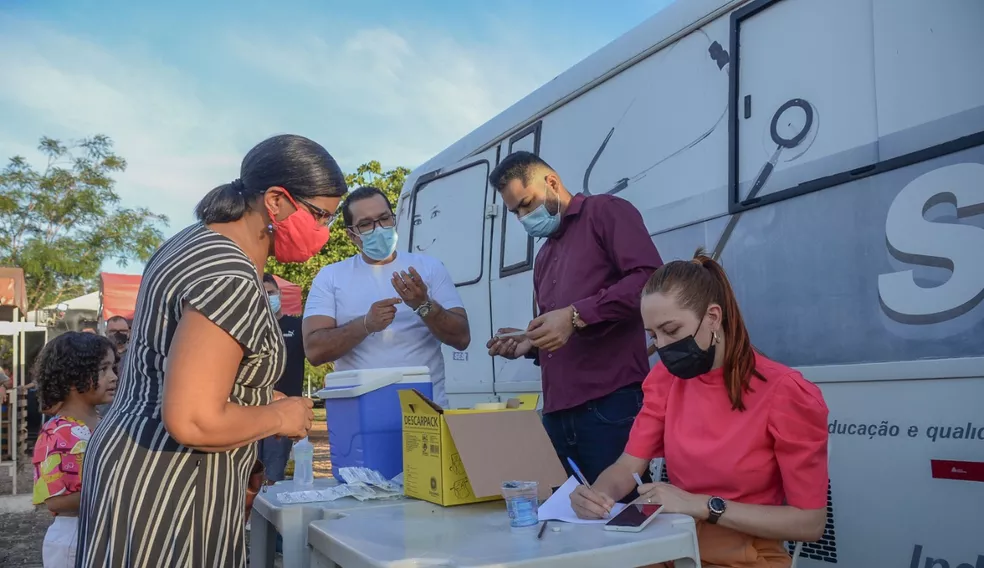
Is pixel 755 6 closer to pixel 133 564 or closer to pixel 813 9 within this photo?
pixel 813 9

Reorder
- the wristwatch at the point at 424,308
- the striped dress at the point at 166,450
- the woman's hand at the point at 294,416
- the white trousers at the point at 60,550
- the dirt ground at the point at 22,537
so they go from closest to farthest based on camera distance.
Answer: the striped dress at the point at 166,450
the woman's hand at the point at 294,416
the white trousers at the point at 60,550
the wristwatch at the point at 424,308
the dirt ground at the point at 22,537

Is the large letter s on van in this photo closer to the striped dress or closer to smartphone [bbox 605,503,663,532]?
smartphone [bbox 605,503,663,532]

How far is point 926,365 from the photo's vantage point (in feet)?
6.68

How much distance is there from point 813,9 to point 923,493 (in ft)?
4.97

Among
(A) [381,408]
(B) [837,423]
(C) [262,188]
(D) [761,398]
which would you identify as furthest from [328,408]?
(B) [837,423]

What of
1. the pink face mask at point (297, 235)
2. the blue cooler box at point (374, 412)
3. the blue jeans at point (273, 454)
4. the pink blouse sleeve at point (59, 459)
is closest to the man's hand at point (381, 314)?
the blue cooler box at point (374, 412)

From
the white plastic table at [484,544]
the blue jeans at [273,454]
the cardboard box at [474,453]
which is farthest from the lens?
the blue jeans at [273,454]

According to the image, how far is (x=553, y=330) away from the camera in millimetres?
2494

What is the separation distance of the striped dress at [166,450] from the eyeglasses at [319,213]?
0.21m

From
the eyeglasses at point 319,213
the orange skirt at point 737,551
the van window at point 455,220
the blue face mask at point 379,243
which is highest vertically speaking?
the van window at point 455,220

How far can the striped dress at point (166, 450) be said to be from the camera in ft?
5.24

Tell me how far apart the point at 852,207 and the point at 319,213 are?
155cm

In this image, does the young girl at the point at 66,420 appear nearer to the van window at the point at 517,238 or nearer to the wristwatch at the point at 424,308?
the wristwatch at the point at 424,308

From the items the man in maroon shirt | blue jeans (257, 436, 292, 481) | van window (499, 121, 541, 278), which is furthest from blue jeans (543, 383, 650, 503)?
blue jeans (257, 436, 292, 481)
